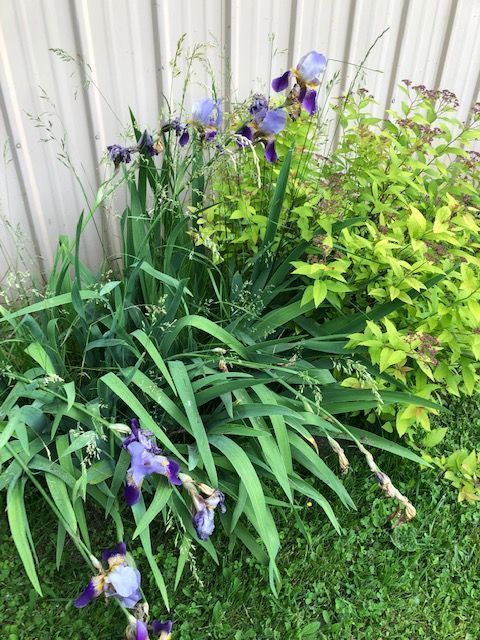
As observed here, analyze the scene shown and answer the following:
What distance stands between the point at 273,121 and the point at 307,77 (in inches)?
6.1

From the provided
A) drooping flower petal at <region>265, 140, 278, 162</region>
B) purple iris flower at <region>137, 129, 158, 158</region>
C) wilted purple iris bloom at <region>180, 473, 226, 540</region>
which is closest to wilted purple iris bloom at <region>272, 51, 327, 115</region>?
drooping flower petal at <region>265, 140, 278, 162</region>

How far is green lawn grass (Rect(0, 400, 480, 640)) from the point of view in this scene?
1452mm

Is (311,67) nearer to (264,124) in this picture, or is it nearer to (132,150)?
(264,124)

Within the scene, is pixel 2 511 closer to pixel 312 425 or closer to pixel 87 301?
pixel 87 301

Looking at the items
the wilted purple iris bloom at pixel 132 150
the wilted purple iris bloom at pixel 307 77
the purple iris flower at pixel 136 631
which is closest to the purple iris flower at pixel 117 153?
the wilted purple iris bloom at pixel 132 150

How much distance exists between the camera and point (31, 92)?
6.05ft

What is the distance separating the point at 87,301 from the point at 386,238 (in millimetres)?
1009

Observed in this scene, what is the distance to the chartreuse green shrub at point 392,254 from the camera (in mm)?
1539

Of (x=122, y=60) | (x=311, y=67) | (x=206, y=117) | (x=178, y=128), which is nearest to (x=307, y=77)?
(x=311, y=67)

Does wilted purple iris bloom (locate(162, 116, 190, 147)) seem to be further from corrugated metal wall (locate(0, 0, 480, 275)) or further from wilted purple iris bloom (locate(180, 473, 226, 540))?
wilted purple iris bloom (locate(180, 473, 226, 540))

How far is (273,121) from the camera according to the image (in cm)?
151

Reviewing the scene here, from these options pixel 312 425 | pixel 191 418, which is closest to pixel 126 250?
pixel 191 418

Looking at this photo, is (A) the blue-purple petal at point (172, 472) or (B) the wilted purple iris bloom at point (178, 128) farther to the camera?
(B) the wilted purple iris bloom at point (178, 128)

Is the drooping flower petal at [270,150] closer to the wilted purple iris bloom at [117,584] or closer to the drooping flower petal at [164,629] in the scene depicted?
the wilted purple iris bloom at [117,584]
